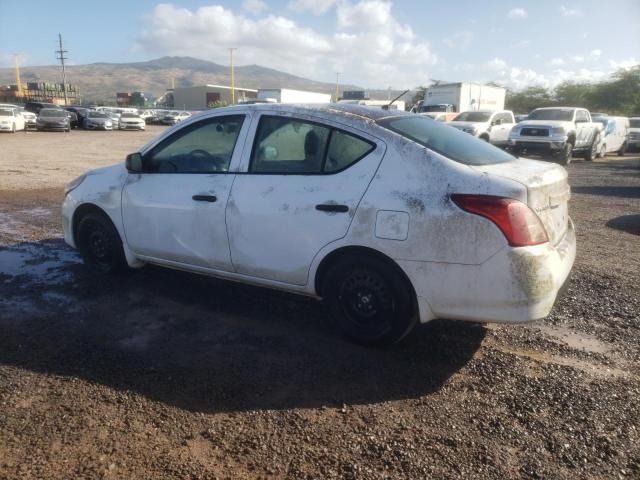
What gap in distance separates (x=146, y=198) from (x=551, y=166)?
10.7 feet

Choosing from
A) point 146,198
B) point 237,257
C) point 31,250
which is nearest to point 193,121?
point 146,198

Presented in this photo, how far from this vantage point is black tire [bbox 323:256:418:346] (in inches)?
135

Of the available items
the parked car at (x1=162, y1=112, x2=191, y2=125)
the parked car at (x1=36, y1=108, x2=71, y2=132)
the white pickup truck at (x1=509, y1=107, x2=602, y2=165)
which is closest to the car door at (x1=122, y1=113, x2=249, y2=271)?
the white pickup truck at (x1=509, y1=107, x2=602, y2=165)

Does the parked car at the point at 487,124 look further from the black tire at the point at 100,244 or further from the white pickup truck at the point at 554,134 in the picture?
the black tire at the point at 100,244

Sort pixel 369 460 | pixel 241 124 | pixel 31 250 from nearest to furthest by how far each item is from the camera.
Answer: pixel 369 460 → pixel 241 124 → pixel 31 250

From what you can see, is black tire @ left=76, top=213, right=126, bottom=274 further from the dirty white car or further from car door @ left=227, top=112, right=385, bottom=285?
car door @ left=227, top=112, right=385, bottom=285

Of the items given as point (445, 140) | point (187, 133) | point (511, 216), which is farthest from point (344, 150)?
point (187, 133)

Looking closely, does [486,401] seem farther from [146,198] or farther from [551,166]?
[146,198]

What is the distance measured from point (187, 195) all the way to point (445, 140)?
2062mm

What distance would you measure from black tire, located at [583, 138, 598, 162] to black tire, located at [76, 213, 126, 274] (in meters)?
20.2

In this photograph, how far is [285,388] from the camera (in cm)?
315

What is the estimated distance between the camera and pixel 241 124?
4113 mm

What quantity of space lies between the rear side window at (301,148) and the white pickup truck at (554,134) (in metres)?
16.0

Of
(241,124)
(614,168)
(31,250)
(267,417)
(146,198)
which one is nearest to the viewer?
(267,417)
